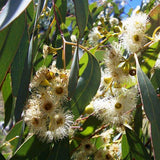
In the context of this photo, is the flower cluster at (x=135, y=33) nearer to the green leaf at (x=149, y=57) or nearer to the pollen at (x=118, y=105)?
the green leaf at (x=149, y=57)

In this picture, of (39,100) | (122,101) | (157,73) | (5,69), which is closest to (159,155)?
(122,101)

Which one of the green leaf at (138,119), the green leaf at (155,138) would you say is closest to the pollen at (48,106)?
the green leaf at (155,138)

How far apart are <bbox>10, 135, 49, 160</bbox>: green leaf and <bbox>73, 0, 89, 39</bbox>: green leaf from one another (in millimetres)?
637

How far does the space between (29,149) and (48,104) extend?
30cm

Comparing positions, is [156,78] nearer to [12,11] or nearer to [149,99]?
[149,99]

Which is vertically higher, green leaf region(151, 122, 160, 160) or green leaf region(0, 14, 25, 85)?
green leaf region(0, 14, 25, 85)

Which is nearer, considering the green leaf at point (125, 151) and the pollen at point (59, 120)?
the pollen at point (59, 120)

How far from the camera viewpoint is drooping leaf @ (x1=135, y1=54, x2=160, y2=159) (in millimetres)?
861

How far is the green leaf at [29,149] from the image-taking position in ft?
3.81

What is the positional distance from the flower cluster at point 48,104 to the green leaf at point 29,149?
0.08m

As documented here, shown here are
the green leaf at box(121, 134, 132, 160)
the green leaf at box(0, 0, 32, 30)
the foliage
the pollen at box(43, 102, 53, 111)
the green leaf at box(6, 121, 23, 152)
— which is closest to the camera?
the green leaf at box(0, 0, 32, 30)

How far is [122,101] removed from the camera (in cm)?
117

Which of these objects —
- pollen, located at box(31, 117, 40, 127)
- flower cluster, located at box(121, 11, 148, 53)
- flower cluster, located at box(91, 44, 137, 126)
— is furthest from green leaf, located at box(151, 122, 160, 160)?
pollen, located at box(31, 117, 40, 127)

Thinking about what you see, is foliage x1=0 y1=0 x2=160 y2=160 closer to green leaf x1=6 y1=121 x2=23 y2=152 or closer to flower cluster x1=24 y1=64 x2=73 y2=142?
flower cluster x1=24 y1=64 x2=73 y2=142
